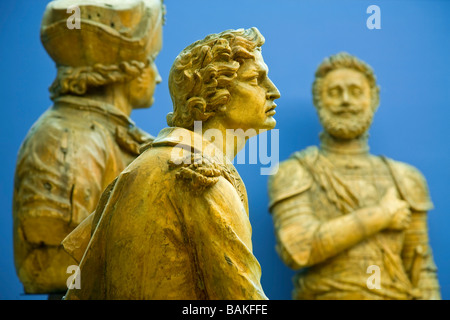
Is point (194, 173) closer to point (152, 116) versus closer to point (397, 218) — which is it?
point (152, 116)

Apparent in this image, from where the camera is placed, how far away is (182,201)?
8.38ft

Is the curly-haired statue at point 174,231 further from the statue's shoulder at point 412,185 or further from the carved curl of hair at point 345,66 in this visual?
the carved curl of hair at point 345,66

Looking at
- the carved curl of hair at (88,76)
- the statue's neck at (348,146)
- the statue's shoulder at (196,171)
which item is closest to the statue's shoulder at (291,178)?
the statue's neck at (348,146)

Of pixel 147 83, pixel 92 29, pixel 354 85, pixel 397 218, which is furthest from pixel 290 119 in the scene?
pixel 92 29

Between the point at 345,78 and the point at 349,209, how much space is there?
40.2 inches

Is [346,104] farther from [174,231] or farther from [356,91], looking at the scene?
[174,231]

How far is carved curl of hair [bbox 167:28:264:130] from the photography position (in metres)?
2.82

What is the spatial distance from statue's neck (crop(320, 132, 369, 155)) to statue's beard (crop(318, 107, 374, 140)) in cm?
4

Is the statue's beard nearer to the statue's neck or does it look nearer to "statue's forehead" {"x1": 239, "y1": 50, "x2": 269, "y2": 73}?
the statue's neck

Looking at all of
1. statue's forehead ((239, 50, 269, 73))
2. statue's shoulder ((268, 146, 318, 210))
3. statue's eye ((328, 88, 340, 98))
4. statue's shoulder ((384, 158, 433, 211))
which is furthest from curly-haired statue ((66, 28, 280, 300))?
statue's eye ((328, 88, 340, 98))

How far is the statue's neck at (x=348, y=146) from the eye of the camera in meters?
6.07

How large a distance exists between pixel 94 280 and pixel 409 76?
4534 millimetres

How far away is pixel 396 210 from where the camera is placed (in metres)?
5.68

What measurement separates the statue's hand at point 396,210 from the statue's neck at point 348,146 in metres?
0.45
